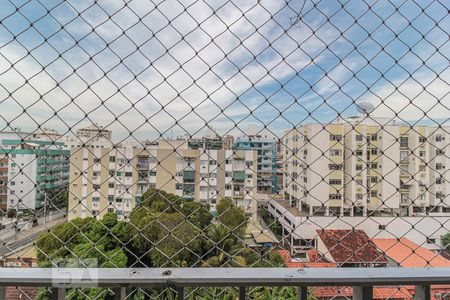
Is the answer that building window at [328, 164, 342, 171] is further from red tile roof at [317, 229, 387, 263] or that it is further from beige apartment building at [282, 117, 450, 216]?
red tile roof at [317, 229, 387, 263]

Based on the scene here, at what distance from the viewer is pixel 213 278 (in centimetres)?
63

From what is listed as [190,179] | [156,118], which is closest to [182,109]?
[156,118]

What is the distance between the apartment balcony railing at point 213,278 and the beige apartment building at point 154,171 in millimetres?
224

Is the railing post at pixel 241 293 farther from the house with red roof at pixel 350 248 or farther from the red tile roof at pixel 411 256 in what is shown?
the red tile roof at pixel 411 256

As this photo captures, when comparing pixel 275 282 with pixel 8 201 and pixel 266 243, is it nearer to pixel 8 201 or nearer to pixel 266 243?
pixel 266 243

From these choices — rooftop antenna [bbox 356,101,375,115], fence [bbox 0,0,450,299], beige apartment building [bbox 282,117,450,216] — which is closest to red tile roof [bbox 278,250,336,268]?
fence [bbox 0,0,450,299]

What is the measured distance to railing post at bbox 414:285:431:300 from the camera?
27.2 inches

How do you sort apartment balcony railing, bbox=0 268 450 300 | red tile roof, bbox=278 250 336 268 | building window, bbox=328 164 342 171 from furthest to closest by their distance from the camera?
building window, bbox=328 164 342 171 → red tile roof, bbox=278 250 336 268 → apartment balcony railing, bbox=0 268 450 300

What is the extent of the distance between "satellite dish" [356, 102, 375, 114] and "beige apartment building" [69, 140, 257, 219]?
0.36 meters

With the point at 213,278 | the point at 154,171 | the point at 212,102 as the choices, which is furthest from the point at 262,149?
the point at 213,278

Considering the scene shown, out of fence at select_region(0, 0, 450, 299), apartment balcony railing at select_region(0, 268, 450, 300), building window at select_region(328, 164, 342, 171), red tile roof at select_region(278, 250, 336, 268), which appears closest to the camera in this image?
apartment balcony railing at select_region(0, 268, 450, 300)

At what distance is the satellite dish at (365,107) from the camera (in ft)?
2.92

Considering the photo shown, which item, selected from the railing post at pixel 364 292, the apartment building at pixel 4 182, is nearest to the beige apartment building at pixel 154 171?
the apartment building at pixel 4 182

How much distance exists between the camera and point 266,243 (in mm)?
918
